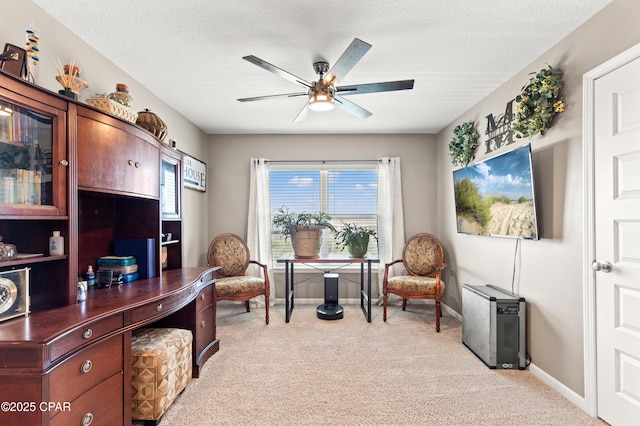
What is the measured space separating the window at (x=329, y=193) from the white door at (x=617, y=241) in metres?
2.83

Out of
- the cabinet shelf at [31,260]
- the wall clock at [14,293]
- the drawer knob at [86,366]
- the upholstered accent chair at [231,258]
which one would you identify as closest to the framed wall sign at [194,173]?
the upholstered accent chair at [231,258]

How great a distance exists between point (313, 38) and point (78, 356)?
2.24m

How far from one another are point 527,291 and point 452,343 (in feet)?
3.11

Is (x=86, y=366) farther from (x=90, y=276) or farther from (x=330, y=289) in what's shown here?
(x=330, y=289)

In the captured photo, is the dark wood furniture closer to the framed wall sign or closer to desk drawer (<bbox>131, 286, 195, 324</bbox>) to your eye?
desk drawer (<bbox>131, 286, 195, 324</bbox>)

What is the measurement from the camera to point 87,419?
1.47 metres

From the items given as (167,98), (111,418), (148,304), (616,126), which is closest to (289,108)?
(167,98)

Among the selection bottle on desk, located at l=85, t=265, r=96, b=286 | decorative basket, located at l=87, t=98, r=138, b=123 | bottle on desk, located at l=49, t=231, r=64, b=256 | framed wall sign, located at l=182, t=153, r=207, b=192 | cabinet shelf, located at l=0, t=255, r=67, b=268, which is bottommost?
bottle on desk, located at l=85, t=265, r=96, b=286

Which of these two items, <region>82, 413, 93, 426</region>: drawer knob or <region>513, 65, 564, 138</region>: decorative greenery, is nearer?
<region>82, 413, 93, 426</region>: drawer knob

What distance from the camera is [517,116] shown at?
2.49 meters

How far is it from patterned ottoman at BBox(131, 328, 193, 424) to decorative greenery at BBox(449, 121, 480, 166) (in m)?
3.40

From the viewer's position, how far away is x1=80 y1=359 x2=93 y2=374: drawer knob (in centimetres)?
145

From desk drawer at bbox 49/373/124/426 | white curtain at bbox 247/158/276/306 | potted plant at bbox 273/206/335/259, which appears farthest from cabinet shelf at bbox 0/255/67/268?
white curtain at bbox 247/158/276/306

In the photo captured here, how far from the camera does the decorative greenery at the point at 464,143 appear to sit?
11.2ft
